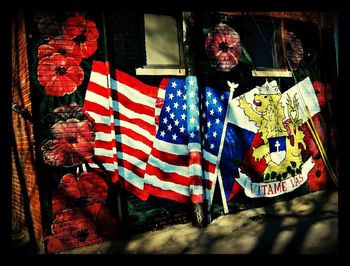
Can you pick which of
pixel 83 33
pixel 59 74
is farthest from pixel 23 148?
pixel 83 33

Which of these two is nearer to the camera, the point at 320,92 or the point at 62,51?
the point at 62,51

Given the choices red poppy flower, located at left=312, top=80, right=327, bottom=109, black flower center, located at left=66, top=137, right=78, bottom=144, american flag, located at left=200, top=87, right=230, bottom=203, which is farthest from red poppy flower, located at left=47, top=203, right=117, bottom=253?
red poppy flower, located at left=312, top=80, right=327, bottom=109

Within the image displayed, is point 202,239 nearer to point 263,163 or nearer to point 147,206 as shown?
point 147,206

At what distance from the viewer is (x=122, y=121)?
4.96 m

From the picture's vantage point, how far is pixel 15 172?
18.1ft

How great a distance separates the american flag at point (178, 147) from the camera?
5234 mm

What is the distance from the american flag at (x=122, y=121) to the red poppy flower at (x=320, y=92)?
4.71 meters

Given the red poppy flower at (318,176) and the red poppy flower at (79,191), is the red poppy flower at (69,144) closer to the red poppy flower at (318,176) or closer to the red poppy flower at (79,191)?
the red poppy flower at (79,191)

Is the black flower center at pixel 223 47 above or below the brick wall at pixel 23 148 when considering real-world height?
above

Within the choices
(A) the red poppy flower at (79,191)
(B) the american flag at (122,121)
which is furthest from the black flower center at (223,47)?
(A) the red poppy flower at (79,191)

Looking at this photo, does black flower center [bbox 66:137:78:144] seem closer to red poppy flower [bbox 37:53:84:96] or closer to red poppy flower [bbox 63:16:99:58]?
red poppy flower [bbox 37:53:84:96]

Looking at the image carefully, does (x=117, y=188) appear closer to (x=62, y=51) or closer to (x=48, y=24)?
(x=62, y=51)

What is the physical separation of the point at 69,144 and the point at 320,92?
6.77 m

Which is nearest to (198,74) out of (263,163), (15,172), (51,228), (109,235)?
(263,163)
